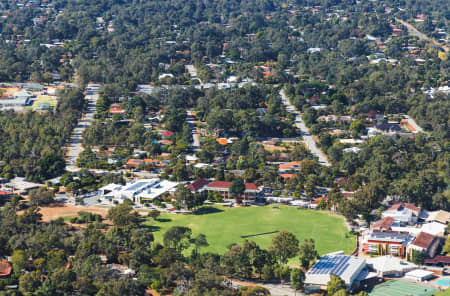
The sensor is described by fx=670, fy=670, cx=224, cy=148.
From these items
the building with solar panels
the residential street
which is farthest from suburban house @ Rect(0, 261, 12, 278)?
the residential street

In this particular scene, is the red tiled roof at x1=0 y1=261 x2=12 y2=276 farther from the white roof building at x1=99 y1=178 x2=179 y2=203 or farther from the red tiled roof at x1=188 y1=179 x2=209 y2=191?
the red tiled roof at x1=188 y1=179 x2=209 y2=191

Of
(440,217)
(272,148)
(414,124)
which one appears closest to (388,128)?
(414,124)

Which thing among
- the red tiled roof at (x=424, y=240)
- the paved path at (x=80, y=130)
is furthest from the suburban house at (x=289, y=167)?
the paved path at (x=80, y=130)

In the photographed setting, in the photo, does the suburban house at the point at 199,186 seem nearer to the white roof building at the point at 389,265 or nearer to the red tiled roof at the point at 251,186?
the red tiled roof at the point at 251,186

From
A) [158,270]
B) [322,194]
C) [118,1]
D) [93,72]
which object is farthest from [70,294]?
[118,1]

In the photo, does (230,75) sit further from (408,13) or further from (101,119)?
(408,13)
